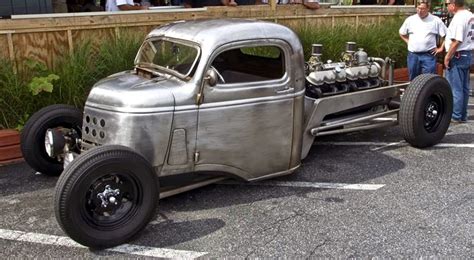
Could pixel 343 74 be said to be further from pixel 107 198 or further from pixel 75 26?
pixel 75 26

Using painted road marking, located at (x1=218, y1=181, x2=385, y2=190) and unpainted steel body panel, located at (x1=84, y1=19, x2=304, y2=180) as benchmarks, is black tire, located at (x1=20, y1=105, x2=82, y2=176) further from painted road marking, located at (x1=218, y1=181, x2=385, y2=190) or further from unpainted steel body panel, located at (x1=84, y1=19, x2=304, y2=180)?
painted road marking, located at (x1=218, y1=181, x2=385, y2=190)

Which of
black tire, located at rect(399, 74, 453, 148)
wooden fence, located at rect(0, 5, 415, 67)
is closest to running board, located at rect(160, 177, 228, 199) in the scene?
black tire, located at rect(399, 74, 453, 148)

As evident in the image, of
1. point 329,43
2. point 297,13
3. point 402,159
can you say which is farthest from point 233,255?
point 297,13

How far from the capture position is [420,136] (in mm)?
5918

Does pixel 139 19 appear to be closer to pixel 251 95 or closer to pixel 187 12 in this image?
pixel 187 12

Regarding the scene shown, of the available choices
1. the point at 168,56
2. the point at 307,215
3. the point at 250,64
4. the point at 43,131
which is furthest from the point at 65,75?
the point at 307,215

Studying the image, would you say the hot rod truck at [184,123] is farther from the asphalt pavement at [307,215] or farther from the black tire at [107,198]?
the asphalt pavement at [307,215]

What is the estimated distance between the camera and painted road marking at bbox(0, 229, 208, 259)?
3694 mm

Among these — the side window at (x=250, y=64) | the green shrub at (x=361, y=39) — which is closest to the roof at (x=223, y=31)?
the side window at (x=250, y=64)

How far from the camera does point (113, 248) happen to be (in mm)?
3785

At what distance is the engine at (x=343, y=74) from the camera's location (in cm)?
566

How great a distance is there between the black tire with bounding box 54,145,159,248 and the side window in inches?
48.6

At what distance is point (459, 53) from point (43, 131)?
18.8ft

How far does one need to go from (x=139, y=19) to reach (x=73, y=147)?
3524mm
